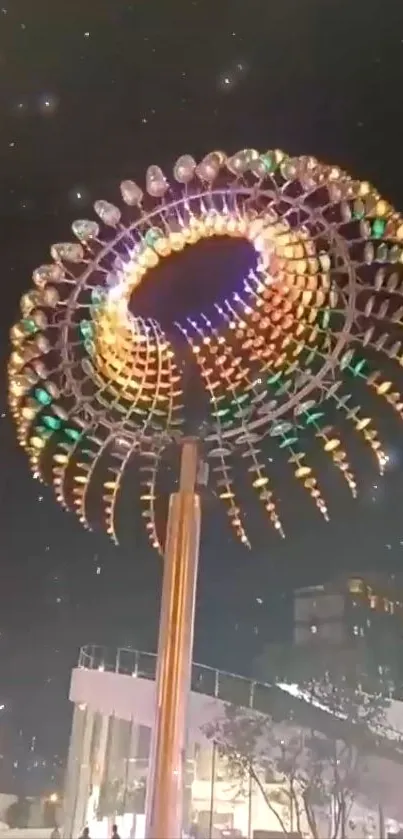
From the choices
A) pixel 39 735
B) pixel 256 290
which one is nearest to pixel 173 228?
pixel 256 290

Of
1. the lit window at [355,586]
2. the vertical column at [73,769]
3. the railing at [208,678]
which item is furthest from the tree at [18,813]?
the lit window at [355,586]

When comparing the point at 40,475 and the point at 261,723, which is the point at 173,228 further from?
the point at 261,723

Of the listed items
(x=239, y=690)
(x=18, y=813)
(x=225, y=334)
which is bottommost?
(x=18, y=813)

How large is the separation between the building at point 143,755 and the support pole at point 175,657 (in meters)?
0.03

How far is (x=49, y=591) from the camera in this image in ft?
3.36

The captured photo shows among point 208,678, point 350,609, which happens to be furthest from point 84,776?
point 350,609

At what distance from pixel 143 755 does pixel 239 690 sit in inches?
4.5

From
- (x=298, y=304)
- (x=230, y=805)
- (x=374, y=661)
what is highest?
(x=298, y=304)

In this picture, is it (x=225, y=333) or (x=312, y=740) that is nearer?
(x=312, y=740)

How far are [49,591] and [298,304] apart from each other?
439 mm

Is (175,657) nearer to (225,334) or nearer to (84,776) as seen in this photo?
(84,776)

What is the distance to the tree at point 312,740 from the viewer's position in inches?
32.2

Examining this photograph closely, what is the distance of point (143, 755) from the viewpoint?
85 cm

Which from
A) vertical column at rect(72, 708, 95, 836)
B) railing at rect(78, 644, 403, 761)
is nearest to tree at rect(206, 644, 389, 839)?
railing at rect(78, 644, 403, 761)
